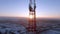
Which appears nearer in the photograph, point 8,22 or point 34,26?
point 34,26

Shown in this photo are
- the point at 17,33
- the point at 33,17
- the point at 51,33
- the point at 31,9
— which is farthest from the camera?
the point at 17,33

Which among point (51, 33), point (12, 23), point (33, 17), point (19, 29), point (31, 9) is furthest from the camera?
point (12, 23)

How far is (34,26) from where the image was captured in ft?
12.0

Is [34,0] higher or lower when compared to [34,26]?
higher

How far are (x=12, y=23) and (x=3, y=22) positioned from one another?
51cm

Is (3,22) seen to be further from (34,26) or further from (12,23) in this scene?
(34,26)

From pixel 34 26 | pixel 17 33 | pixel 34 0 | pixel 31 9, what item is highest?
pixel 34 0

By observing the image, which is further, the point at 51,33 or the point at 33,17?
the point at 51,33

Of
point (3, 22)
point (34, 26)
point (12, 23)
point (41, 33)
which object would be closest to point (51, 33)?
point (41, 33)

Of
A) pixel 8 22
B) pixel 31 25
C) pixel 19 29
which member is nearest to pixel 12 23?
pixel 8 22

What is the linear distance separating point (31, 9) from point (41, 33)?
113cm

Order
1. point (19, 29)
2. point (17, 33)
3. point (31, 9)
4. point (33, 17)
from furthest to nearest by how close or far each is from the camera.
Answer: point (19, 29)
point (17, 33)
point (33, 17)
point (31, 9)

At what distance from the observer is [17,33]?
4.34 m

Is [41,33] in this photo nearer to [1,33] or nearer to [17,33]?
[17,33]
